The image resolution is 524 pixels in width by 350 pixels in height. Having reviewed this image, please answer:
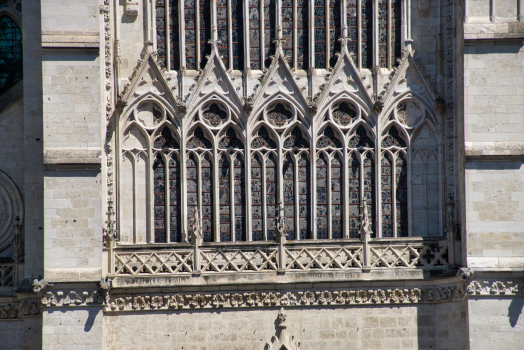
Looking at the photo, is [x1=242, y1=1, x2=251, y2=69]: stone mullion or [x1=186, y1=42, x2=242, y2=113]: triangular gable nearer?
[x1=186, y1=42, x2=242, y2=113]: triangular gable

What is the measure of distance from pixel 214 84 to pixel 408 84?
409cm

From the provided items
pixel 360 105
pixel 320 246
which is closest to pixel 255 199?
pixel 320 246

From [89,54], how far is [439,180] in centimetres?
756

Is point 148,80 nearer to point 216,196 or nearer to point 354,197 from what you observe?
point 216,196

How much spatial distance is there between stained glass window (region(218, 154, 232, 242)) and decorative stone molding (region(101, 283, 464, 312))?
4.69 ft

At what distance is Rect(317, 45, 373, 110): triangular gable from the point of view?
61.8ft

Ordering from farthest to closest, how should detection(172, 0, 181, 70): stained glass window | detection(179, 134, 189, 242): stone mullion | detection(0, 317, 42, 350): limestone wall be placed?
detection(172, 0, 181, 70): stained glass window → detection(179, 134, 189, 242): stone mullion → detection(0, 317, 42, 350): limestone wall

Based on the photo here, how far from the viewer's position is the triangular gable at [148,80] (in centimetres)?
1873

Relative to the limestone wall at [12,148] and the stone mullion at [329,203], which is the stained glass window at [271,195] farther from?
the limestone wall at [12,148]

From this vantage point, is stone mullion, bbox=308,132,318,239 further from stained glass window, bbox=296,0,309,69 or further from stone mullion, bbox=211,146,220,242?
stone mullion, bbox=211,146,220,242

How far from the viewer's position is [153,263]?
58.9 feet

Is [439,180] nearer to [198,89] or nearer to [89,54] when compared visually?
[198,89]

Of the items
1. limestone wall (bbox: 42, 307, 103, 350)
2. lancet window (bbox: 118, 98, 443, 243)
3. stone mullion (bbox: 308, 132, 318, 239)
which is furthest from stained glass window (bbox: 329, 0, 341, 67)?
limestone wall (bbox: 42, 307, 103, 350)

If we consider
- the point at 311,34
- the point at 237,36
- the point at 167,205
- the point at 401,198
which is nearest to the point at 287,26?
the point at 311,34
